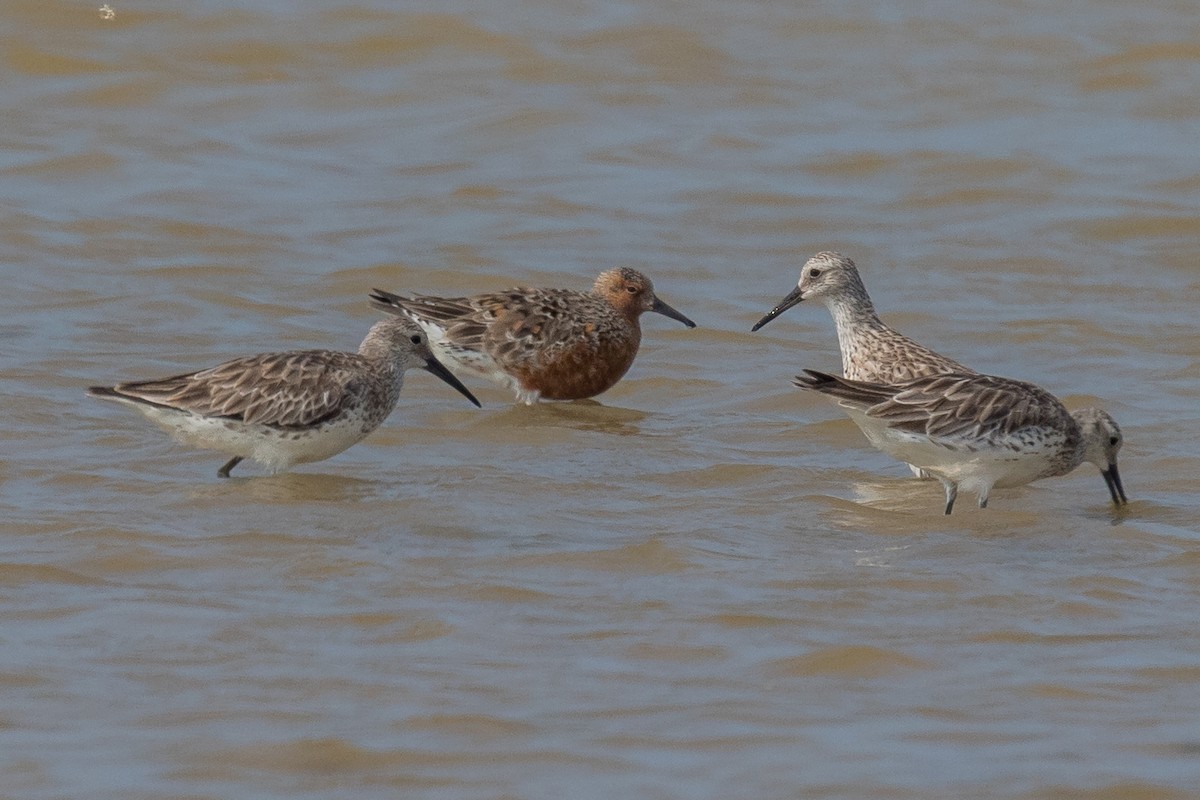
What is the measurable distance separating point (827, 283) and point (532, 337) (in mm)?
1954

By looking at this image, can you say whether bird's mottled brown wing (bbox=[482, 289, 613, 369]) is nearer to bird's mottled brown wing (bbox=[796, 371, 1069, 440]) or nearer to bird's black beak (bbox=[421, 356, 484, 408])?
bird's black beak (bbox=[421, 356, 484, 408])

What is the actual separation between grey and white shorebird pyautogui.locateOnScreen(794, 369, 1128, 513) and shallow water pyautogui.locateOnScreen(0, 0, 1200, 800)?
0.26 m

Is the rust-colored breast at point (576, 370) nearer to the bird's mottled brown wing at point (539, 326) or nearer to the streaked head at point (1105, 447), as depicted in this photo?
the bird's mottled brown wing at point (539, 326)

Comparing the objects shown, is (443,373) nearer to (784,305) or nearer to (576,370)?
(576,370)

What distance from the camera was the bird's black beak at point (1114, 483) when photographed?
432 inches

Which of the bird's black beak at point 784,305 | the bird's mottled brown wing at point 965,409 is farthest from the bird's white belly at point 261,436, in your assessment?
the bird's black beak at point 784,305

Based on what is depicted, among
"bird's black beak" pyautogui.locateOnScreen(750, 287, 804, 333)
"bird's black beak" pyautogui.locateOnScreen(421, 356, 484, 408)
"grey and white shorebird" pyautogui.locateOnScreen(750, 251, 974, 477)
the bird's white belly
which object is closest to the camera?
the bird's white belly

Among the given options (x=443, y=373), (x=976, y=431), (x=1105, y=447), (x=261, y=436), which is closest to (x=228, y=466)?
(x=261, y=436)

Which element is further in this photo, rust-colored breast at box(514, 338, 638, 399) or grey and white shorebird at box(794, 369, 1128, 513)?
rust-colored breast at box(514, 338, 638, 399)

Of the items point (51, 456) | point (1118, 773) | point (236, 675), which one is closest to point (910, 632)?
point (1118, 773)

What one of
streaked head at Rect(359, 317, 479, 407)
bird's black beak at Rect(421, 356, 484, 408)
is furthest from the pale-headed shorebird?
streaked head at Rect(359, 317, 479, 407)

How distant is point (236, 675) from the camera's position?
7.83 meters

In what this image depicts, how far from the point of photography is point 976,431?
10.9 m

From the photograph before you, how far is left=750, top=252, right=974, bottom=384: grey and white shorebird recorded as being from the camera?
40.2 ft
